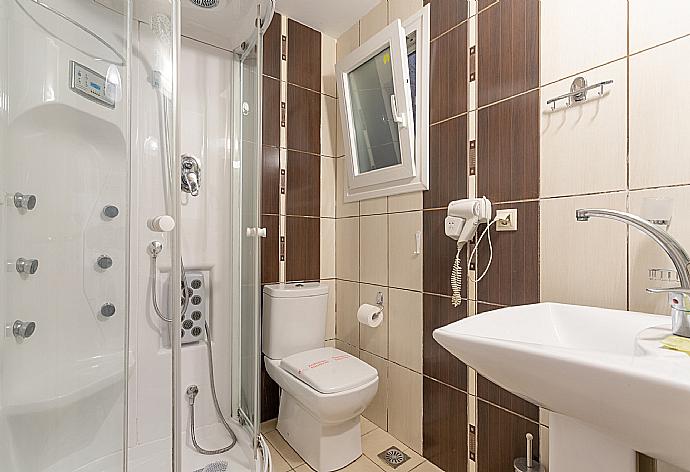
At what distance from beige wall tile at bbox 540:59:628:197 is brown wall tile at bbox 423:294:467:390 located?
61 cm

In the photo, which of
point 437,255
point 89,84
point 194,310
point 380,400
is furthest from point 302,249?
point 89,84

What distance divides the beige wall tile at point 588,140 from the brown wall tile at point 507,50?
120 mm

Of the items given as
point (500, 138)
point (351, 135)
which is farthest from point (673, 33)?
point (351, 135)

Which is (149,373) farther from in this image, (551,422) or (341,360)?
(551,422)

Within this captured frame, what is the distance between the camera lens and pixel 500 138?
4.43 ft

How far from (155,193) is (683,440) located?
1.27m

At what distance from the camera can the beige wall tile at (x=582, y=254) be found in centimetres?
104

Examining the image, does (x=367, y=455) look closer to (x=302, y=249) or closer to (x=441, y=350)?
(x=441, y=350)

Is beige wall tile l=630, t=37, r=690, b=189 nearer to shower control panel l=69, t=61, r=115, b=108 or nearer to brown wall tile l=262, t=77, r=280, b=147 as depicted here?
shower control panel l=69, t=61, r=115, b=108

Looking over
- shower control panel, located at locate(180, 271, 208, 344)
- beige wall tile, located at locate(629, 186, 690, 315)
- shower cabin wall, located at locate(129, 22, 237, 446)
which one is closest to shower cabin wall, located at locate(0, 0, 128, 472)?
shower cabin wall, located at locate(129, 22, 237, 446)

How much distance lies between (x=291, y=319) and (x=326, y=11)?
1.74m

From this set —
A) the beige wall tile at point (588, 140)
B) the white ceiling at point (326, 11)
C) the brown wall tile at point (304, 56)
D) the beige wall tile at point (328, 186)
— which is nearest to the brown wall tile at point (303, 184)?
the beige wall tile at point (328, 186)

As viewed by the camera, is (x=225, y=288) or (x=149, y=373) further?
(x=225, y=288)

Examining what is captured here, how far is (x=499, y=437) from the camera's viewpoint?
4.34 feet
